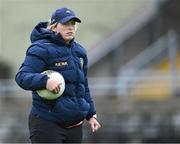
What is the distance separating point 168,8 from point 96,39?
148 inches

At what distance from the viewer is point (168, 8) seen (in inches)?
755

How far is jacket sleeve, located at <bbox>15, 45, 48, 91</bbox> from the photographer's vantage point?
6.74 m

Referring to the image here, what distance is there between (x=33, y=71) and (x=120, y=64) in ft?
45.7

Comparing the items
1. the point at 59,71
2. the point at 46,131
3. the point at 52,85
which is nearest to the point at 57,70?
the point at 59,71

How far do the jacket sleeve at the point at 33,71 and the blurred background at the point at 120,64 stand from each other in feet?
28.7

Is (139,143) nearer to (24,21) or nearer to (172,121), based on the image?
(172,121)

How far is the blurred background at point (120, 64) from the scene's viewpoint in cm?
1622

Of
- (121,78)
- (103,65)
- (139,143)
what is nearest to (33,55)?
(139,143)

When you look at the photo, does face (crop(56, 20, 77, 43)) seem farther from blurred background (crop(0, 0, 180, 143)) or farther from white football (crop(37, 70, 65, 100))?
blurred background (crop(0, 0, 180, 143))

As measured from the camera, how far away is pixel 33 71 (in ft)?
22.6

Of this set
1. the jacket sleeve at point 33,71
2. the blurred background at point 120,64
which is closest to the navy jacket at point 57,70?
the jacket sleeve at point 33,71

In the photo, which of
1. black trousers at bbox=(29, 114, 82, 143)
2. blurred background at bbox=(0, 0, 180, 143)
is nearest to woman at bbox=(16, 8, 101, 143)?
black trousers at bbox=(29, 114, 82, 143)

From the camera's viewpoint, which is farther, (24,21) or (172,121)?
(24,21)

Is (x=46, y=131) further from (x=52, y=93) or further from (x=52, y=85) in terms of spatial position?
(x=52, y=85)
